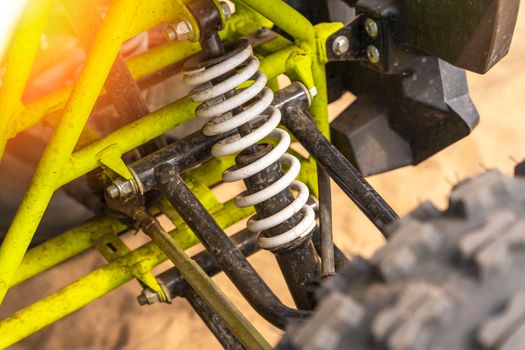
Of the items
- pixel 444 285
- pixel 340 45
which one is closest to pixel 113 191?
pixel 340 45

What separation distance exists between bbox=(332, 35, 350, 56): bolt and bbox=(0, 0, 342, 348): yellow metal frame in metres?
0.02

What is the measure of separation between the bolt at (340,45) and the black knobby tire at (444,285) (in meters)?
0.69

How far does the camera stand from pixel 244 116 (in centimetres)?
132

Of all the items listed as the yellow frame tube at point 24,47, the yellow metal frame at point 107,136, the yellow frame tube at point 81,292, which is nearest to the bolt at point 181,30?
the yellow metal frame at point 107,136

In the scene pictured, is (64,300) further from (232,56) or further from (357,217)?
(357,217)

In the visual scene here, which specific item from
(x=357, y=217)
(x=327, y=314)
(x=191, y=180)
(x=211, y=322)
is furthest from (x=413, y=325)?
(x=357, y=217)

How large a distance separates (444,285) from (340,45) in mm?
819

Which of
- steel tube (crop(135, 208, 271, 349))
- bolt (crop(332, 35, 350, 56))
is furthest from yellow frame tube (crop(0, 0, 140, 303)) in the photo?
bolt (crop(332, 35, 350, 56))

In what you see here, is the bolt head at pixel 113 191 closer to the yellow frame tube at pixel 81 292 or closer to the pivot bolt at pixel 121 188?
the pivot bolt at pixel 121 188

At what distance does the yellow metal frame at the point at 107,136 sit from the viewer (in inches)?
49.6

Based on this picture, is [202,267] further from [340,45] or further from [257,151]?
[340,45]

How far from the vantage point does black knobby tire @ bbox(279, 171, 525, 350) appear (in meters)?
0.81

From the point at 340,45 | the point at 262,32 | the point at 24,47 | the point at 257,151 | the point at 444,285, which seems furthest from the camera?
the point at 262,32

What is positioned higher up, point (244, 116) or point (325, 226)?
point (244, 116)
